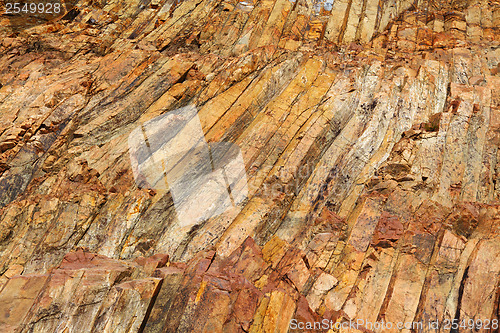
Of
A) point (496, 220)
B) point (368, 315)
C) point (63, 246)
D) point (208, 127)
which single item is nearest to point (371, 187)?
point (496, 220)

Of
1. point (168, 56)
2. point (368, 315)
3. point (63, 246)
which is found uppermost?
point (168, 56)

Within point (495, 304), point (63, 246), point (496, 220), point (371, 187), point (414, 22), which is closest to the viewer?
point (495, 304)

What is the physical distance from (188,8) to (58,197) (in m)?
14.7

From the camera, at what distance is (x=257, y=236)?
17.5 metres

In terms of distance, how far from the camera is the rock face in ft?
47.2

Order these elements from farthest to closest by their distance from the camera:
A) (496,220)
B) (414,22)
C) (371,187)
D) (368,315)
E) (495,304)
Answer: (414,22)
(371,187)
(496,220)
(368,315)
(495,304)

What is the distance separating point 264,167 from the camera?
19578mm

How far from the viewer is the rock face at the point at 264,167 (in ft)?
47.2

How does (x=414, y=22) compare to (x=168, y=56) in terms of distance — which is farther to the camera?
(x=414, y=22)

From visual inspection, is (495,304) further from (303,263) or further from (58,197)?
(58,197)

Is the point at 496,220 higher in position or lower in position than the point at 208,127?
lower

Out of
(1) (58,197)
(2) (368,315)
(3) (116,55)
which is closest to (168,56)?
(3) (116,55)

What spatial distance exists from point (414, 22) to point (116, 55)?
1758 cm

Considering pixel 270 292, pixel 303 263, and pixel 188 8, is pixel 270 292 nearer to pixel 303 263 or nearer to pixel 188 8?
pixel 303 263
